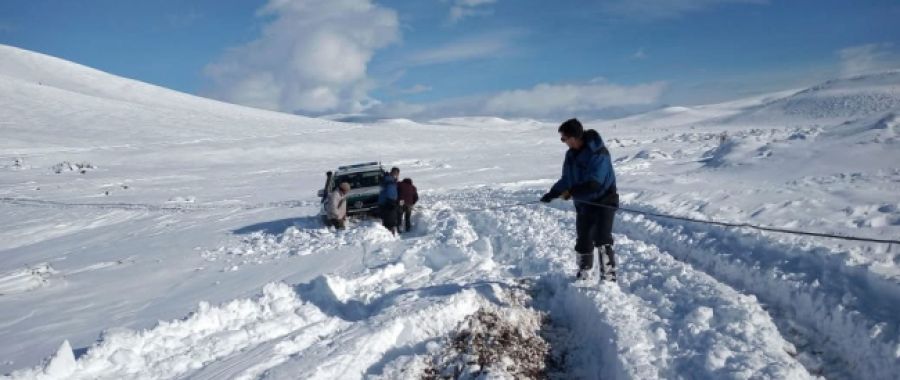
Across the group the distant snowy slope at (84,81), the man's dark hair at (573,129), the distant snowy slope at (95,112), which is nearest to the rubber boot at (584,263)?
the man's dark hair at (573,129)

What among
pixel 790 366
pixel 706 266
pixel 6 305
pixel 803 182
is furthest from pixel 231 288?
pixel 803 182

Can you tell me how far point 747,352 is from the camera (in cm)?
434

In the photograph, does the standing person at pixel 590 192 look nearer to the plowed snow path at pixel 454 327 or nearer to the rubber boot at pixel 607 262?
the rubber boot at pixel 607 262

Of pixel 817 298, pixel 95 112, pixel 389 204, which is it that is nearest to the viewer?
pixel 817 298

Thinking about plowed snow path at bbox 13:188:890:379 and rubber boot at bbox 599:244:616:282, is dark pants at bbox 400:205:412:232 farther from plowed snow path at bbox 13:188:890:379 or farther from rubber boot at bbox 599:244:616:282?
rubber boot at bbox 599:244:616:282

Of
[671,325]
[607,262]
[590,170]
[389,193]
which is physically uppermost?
[590,170]

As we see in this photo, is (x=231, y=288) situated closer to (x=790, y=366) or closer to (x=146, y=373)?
(x=146, y=373)

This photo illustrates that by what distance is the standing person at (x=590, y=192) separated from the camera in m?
6.14

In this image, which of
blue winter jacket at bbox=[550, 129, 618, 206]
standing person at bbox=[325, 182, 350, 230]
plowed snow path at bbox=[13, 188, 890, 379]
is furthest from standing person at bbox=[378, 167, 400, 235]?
blue winter jacket at bbox=[550, 129, 618, 206]

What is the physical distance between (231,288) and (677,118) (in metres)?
129

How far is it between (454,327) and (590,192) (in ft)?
6.50

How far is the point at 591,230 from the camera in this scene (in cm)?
632

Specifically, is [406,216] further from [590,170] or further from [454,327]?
[454,327]

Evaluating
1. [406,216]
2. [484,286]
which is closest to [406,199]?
[406,216]
